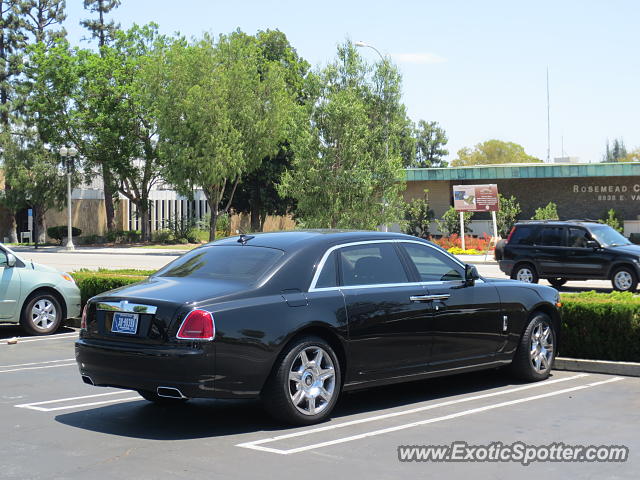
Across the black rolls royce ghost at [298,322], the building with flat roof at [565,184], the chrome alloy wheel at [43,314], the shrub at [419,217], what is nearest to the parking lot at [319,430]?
the black rolls royce ghost at [298,322]

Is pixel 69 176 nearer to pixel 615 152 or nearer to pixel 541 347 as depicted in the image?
pixel 541 347

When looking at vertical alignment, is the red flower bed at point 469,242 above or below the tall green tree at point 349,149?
below

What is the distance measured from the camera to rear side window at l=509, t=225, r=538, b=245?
23.6 metres

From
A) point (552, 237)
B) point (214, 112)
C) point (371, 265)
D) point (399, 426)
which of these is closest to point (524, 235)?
point (552, 237)

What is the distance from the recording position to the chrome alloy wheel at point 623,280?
868 inches

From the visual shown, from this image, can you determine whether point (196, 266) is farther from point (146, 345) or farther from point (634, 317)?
point (634, 317)

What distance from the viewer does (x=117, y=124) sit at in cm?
5431

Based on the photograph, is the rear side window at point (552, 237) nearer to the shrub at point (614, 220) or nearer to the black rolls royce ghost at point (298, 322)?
the black rolls royce ghost at point (298, 322)

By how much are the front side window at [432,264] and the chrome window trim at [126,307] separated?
2.70 meters

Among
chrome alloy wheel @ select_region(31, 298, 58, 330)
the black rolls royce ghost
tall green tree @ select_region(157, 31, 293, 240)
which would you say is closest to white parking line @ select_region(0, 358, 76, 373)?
chrome alloy wheel @ select_region(31, 298, 58, 330)

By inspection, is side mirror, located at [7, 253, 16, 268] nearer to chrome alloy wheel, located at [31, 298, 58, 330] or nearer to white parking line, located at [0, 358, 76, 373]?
chrome alloy wheel, located at [31, 298, 58, 330]

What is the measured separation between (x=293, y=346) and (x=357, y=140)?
74.1ft

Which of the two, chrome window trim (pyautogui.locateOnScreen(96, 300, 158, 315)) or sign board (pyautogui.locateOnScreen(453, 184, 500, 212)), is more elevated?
sign board (pyautogui.locateOnScreen(453, 184, 500, 212))

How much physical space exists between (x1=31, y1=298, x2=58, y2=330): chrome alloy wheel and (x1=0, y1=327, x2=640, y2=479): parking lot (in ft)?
13.8
